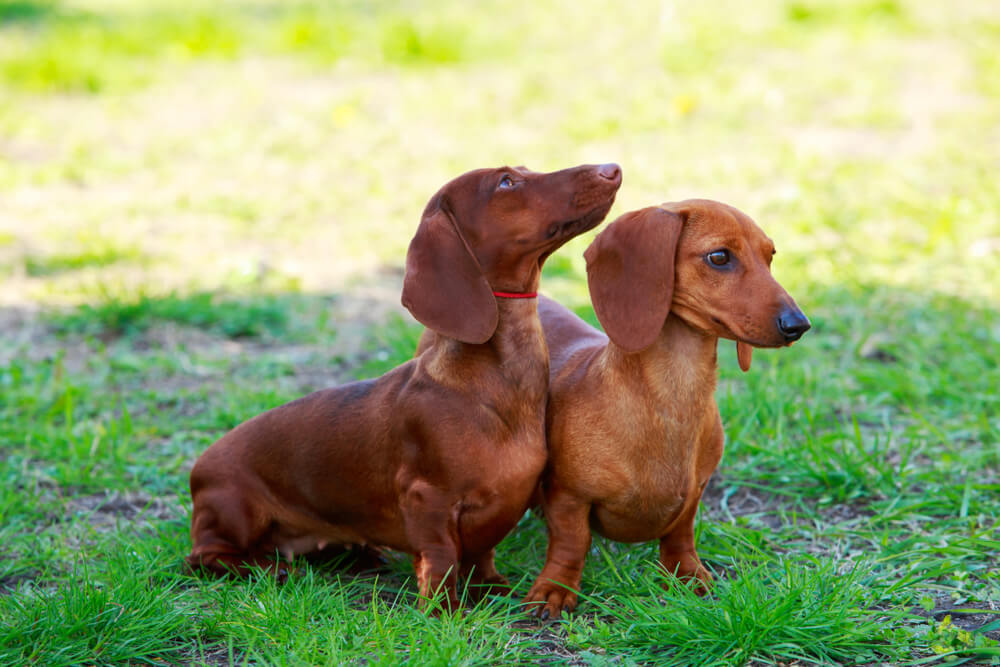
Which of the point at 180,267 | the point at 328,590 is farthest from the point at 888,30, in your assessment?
the point at 328,590

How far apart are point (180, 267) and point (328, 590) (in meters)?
3.63

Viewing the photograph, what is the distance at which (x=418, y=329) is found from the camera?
5059 mm

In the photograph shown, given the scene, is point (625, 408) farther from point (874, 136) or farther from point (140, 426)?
point (874, 136)

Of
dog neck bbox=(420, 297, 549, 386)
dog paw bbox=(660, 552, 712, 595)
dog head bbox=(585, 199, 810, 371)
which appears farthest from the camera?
dog paw bbox=(660, 552, 712, 595)

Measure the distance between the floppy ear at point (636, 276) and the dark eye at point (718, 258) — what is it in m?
0.10

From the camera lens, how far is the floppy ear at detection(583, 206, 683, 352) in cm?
270

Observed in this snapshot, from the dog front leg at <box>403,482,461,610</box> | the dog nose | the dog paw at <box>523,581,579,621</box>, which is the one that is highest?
the dog nose

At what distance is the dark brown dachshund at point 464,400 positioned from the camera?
2.80 meters

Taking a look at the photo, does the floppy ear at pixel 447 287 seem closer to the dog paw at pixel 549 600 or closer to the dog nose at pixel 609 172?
the dog nose at pixel 609 172

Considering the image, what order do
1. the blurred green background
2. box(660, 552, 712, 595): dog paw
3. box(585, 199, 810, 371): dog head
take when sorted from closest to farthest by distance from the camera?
box(585, 199, 810, 371): dog head → box(660, 552, 712, 595): dog paw → the blurred green background

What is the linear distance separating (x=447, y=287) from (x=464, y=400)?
30 centimetres

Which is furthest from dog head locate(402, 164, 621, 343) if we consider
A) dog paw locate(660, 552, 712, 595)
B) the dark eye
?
dog paw locate(660, 552, 712, 595)

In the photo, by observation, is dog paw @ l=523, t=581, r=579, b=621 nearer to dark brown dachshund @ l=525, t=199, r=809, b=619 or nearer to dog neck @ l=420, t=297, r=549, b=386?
dark brown dachshund @ l=525, t=199, r=809, b=619

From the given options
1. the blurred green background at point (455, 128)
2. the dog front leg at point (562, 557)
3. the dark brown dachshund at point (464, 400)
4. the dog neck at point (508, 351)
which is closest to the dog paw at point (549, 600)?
the dog front leg at point (562, 557)
